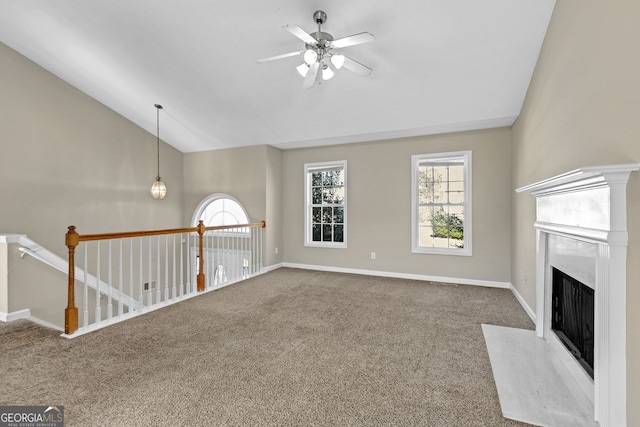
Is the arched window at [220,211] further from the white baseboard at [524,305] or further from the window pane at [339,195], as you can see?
the white baseboard at [524,305]

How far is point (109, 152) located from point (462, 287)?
650 centimetres

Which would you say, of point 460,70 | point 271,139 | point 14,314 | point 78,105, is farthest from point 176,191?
point 460,70

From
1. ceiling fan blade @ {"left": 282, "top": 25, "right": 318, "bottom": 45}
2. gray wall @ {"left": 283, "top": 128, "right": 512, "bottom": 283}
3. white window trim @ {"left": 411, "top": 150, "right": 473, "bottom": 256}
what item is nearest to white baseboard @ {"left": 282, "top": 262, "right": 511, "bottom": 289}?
gray wall @ {"left": 283, "top": 128, "right": 512, "bottom": 283}

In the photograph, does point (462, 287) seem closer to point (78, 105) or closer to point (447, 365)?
point (447, 365)

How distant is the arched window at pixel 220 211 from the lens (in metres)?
6.26

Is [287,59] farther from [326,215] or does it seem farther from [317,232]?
[317,232]

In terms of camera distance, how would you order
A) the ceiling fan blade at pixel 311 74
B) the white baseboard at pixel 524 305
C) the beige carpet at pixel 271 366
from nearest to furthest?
the beige carpet at pixel 271 366 → the ceiling fan blade at pixel 311 74 → the white baseboard at pixel 524 305

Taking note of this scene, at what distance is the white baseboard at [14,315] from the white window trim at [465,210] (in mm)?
5278

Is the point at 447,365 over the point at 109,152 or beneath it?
beneath

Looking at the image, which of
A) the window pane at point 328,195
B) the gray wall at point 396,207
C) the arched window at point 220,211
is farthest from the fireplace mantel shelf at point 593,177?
the arched window at point 220,211

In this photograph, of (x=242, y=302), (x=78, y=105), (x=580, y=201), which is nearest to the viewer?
(x=580, y=201)

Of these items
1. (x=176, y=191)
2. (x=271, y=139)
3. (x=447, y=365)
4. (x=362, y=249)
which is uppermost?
(x=271, y=139)

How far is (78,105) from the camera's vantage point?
4934 mm

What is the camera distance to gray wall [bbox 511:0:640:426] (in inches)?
58.8
